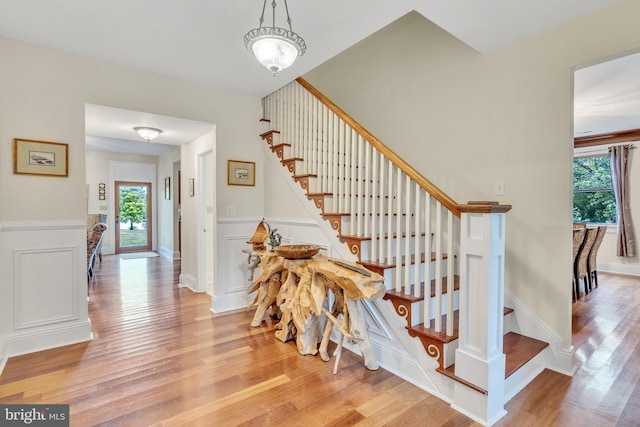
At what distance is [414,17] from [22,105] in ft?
12.2

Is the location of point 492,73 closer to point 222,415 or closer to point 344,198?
point 344,198

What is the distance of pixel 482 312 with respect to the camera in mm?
1762

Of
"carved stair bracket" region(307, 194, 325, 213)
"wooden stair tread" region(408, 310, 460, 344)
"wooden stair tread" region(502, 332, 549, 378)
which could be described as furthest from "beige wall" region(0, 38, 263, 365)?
"wooden stair tread" region(502, 332, 549, 378)

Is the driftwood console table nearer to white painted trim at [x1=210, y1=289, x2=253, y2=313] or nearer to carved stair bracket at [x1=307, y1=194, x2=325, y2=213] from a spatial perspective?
carved stair bracket at [x1=307, y1=194, x2=325, y2=213]

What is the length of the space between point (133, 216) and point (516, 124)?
28.4 feet

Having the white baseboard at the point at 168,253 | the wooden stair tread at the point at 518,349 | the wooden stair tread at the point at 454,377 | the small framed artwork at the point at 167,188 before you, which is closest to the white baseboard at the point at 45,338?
the wooden stair tread at the point at 454,377

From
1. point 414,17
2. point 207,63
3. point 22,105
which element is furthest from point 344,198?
point 22,105

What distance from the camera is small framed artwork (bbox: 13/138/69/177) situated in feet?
8.31

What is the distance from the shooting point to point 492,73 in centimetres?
264

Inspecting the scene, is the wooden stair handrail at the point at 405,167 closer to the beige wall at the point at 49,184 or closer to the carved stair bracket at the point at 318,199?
the carved stair bracket at the point at 318,199

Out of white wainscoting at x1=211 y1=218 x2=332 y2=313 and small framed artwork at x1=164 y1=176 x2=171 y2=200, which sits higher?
small framed artwork at x1=164 y1=176 x2=171 y2=200

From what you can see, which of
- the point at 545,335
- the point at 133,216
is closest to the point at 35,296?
the point at 545,335

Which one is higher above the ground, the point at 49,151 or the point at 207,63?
the point at 207,63

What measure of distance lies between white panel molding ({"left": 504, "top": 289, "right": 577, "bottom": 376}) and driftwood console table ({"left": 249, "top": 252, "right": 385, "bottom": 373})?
124cm
